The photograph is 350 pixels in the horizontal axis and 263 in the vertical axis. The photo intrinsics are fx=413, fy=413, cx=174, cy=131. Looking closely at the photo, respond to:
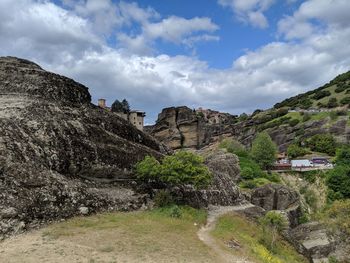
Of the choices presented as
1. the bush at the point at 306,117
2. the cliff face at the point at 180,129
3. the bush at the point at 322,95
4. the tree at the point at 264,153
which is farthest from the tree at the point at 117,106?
the bush at the point at 322,95

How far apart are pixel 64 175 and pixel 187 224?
10.7m

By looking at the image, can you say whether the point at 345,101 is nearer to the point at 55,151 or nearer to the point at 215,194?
the point at 215,194

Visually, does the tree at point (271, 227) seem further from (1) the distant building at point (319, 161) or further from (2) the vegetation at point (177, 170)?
(1) the distant building at point (319, 161)

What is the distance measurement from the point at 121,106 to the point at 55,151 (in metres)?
119

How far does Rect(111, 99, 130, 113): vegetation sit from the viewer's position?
146m

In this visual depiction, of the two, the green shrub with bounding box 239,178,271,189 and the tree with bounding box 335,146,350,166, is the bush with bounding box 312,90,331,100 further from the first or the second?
the green shrub with bounding box 239,178,271,189

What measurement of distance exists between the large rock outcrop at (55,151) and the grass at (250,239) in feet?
27.6

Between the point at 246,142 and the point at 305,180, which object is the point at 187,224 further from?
the point at 246,142

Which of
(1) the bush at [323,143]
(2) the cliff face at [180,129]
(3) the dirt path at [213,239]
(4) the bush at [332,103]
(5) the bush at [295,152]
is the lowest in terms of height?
(3) the dirt path at [213,239]

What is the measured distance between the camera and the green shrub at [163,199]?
3834 cm

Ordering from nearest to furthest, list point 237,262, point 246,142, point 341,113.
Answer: point 237,262
point 341,113
point 246,142

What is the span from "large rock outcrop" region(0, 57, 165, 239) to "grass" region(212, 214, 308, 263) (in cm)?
842

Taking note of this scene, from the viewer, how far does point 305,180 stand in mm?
100312

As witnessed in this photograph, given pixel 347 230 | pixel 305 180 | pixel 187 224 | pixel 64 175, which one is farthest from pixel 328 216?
pixel 305 180
